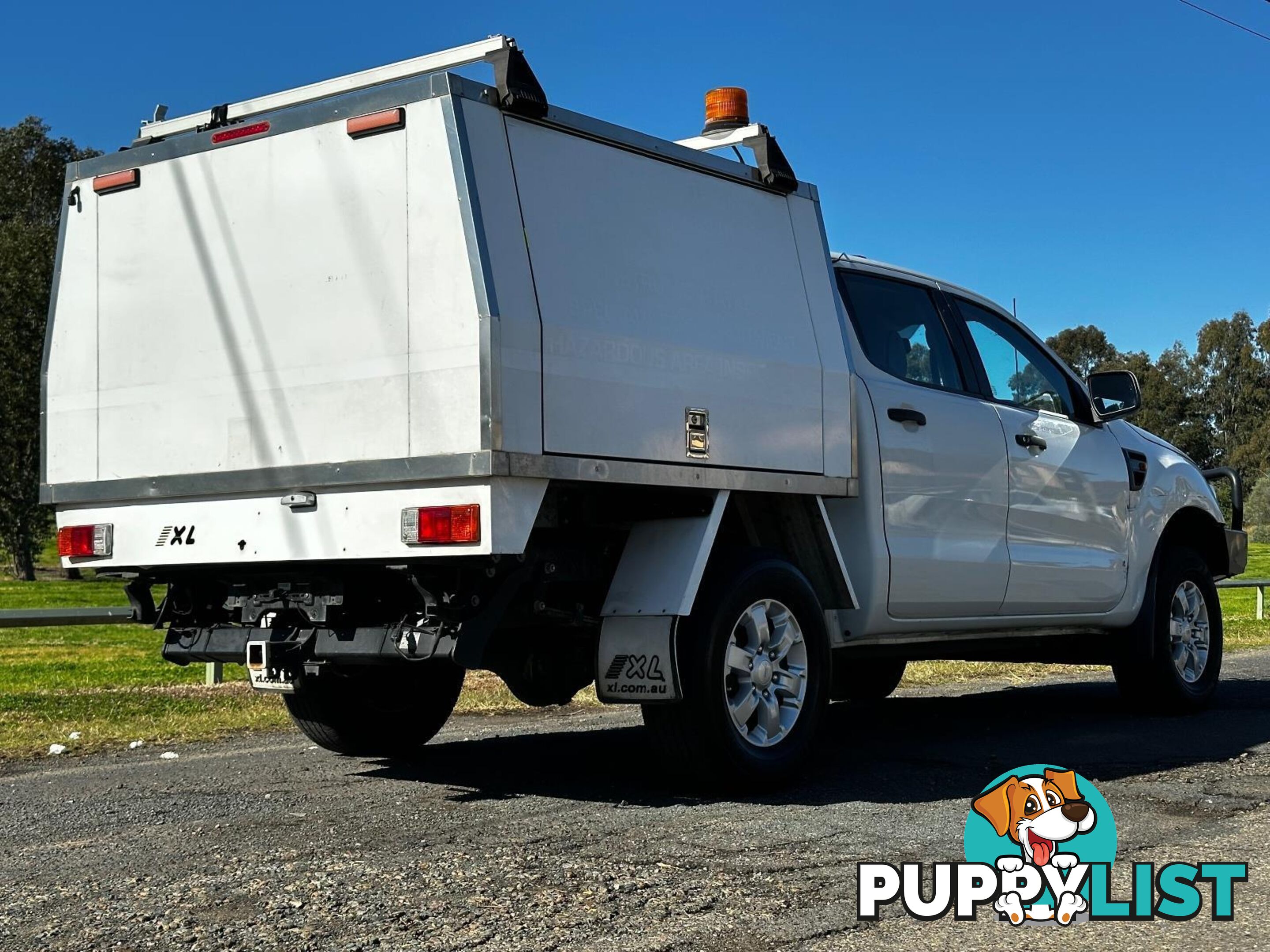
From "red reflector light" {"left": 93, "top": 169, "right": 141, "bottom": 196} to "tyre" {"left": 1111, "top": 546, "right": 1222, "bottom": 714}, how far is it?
5.82 metres

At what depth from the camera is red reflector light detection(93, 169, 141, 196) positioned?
5930 mm

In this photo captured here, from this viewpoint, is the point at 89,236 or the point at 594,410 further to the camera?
the point at 89,236

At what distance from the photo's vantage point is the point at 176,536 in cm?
573

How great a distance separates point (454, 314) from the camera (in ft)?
16.5

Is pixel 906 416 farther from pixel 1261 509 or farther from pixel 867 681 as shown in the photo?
pixel 1261 509

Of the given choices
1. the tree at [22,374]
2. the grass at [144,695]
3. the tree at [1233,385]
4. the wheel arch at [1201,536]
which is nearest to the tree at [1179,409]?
the tree at [1233,385]

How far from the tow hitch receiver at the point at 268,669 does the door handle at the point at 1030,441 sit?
12.8 feet

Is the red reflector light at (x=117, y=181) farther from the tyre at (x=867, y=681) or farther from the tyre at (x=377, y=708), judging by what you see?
the tyre at (x=867, y=681)

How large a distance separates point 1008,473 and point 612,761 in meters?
2.45

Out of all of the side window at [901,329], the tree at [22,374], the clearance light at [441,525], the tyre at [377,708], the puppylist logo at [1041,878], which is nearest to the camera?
the puppylist logo at [1041,878]

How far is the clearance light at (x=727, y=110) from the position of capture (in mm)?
6543

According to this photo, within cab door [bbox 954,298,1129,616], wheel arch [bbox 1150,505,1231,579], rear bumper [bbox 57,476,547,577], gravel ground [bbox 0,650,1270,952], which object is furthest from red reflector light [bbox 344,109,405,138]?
wheel arch [bbox 1150,505,1231,579]

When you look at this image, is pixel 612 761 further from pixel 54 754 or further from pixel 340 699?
pixel 54 754

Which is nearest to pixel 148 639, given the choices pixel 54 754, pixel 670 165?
pixel 54 754
